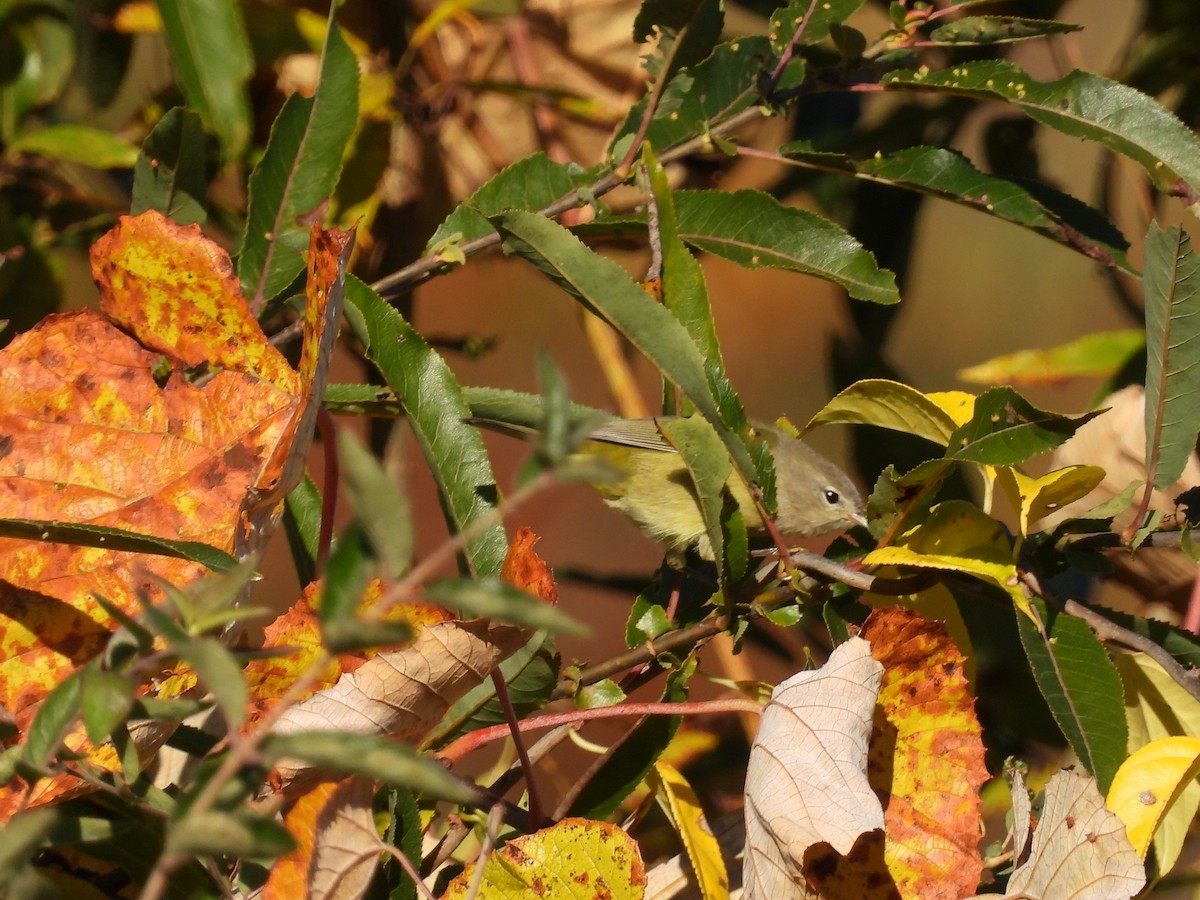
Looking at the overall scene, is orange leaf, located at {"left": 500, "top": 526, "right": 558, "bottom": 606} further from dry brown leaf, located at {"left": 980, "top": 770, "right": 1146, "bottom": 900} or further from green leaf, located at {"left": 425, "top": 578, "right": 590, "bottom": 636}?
dry brown leaf, located at {"left": 980, "top": 770, "right": 1146, "bottom": 900}

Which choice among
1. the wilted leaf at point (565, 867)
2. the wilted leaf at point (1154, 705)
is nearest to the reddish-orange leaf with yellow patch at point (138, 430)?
the wilted leaf at point (565, 867)

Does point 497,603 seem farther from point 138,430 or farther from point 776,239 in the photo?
point 776,239

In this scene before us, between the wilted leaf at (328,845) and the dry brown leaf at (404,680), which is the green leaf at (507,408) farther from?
the wilted leaf at (328,845)

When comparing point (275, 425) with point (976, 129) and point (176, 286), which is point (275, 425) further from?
point (976, 129)

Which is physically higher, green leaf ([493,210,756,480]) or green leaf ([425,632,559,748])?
green leaf ([493,210,756,480])

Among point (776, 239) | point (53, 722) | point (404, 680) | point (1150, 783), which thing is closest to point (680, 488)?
point (776, 239)

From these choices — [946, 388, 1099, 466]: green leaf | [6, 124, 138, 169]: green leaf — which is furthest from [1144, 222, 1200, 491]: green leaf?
[6, 124, 138, 169]: green leaf
